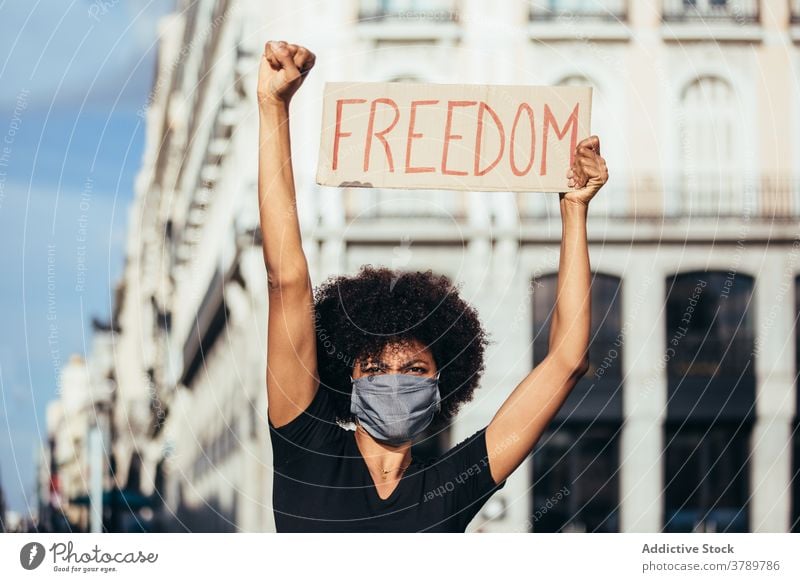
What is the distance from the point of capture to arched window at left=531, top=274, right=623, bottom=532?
1072 centimetres

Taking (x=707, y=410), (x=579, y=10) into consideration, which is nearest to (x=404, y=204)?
(x=579, y=10)

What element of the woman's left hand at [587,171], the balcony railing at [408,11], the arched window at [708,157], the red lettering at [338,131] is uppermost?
the balcony railing at [408,11]

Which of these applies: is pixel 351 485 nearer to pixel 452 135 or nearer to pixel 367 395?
pixel 367 395

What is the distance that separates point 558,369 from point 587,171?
0.55 metres

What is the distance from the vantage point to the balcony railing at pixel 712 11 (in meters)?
8.49

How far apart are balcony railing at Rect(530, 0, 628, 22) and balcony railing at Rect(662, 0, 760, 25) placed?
1.06 feet

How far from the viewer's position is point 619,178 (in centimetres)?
1052

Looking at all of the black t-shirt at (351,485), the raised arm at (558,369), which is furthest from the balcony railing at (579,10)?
the black t-shirt at (351,485)

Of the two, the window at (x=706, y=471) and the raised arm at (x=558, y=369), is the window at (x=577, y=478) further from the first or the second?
the raised arm at (x=558, y=369)

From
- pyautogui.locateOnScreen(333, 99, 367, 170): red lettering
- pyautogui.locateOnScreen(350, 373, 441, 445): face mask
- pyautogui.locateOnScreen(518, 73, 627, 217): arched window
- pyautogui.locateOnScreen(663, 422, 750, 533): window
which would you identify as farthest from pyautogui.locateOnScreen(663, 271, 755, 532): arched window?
pyautogui.locateOnScreen(333, 99, 367, 170): red lettering

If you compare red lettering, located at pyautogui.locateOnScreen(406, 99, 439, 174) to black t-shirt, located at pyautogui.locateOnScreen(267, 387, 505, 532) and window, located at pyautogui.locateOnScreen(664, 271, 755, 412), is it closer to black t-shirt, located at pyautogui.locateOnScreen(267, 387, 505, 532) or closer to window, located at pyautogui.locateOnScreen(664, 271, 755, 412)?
black t-shirt, located at pyautogui.locateOnScreen(267, 387, 505, 532)

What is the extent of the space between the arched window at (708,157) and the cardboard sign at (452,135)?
20.3ft
